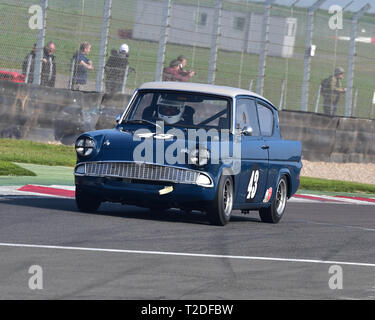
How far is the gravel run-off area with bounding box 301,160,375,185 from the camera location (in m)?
22.0

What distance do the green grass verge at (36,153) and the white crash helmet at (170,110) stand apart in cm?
628

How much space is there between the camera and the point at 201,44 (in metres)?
22.3

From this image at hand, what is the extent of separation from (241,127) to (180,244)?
2.94 meters

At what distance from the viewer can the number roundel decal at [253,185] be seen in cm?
1174

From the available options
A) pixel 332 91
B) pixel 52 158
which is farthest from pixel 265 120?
pixel 332 91

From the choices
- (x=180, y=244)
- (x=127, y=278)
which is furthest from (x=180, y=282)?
(x=180, y=244)

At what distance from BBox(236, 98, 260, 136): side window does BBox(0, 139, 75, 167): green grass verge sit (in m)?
6.37

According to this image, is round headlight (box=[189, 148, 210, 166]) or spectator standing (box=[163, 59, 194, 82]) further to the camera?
spectator standing (box=[163, 59, 194, 82])

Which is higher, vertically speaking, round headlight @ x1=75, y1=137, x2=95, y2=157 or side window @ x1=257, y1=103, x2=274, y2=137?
side window @ x1=257, y1=103, x2=274, y2=137

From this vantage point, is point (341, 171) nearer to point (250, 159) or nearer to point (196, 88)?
point (196, 88)

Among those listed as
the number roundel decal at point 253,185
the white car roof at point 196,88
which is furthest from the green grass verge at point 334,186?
the number roundel decal at point 253,185

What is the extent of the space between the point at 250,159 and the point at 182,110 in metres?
1.00

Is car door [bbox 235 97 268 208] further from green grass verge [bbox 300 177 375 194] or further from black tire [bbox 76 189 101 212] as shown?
green grass verge [bbox 300 177 375 194]

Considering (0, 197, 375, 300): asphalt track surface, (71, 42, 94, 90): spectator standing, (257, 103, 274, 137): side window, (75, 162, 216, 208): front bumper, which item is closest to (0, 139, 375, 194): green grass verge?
(71, 42, 94, 90): spectator standing
